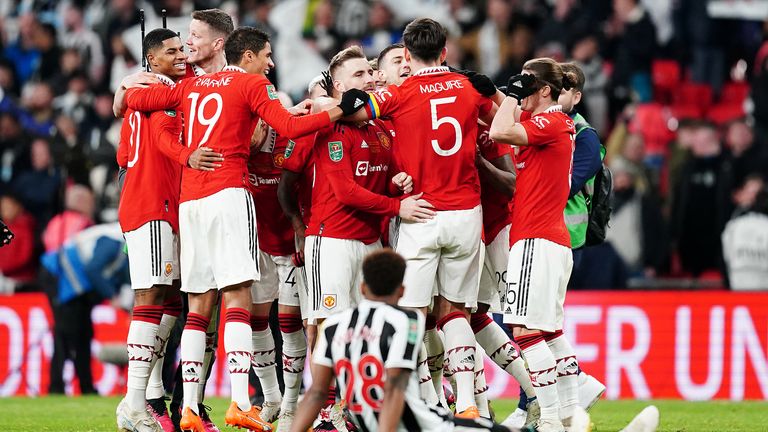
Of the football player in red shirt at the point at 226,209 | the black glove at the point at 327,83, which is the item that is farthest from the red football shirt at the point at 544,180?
the black glove at the point at 327,83

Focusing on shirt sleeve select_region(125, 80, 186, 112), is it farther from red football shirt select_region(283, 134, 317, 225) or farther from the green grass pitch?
the green grass pitch

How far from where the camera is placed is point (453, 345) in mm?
9000

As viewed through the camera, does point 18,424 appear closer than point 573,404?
No

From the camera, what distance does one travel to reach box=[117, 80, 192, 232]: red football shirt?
9117 millimetres

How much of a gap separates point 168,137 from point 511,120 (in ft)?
7.95

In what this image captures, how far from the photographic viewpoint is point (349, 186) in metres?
8.89

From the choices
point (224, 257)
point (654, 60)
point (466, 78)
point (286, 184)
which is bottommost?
point (224, 257)

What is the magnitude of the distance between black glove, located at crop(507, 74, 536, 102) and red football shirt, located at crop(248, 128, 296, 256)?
199 centimetres

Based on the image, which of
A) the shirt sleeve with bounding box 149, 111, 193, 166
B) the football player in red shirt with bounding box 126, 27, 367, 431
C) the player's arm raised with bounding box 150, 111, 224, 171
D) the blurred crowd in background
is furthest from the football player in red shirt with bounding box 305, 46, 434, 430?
the blurred crowd in background

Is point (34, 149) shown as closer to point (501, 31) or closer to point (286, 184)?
point (501, 31)

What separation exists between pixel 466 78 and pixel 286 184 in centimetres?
156

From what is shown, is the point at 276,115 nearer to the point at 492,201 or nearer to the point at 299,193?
the point at 299,193

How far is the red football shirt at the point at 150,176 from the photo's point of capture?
9117 millimetres

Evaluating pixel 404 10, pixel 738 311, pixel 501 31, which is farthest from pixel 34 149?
pixel 738 311
